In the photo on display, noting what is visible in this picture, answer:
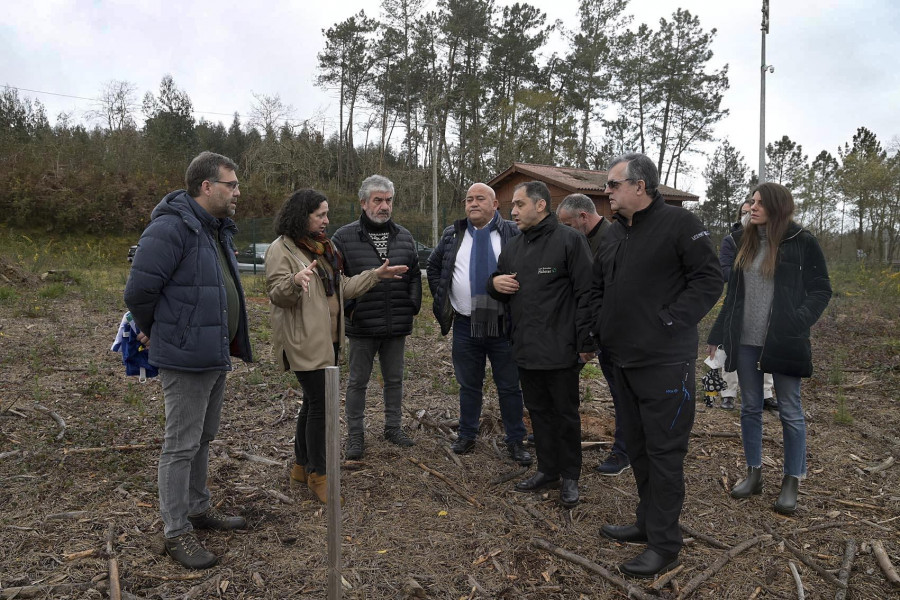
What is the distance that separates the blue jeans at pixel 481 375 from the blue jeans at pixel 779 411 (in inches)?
65.8

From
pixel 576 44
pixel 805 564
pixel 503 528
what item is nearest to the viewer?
pixel 805 564

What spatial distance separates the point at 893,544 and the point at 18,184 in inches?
1158

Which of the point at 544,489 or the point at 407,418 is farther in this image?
the point at 407,418

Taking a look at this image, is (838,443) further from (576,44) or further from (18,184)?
(576,44)

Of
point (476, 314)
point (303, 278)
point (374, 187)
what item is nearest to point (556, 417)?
point (476, 314)

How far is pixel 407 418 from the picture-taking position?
5.70m

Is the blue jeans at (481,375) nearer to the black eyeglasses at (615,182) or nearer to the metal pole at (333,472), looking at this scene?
the black eyeglasses at (615,182)

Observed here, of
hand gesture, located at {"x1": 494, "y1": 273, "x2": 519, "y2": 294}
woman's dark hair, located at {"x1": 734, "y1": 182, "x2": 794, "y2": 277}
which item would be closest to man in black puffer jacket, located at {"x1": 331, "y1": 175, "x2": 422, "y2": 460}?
hand gesture, located at {"x1": 494, "y1": 273, "x2": 519, "y2": 294}

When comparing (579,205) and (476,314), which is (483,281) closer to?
(476,314)

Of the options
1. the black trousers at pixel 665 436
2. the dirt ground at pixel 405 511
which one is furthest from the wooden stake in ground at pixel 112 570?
the black trousers at pixel 665 436

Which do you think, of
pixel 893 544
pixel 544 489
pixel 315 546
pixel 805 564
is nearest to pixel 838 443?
pixel 893 544

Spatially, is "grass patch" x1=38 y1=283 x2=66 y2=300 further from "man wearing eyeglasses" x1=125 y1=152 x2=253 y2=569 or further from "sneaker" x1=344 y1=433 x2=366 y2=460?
"man wearing eyeglasses" x1=125 y1=152 x2=253 y2=569

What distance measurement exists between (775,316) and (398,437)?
120 inches

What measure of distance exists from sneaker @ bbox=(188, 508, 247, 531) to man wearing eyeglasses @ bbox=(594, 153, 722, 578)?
2319 mm
